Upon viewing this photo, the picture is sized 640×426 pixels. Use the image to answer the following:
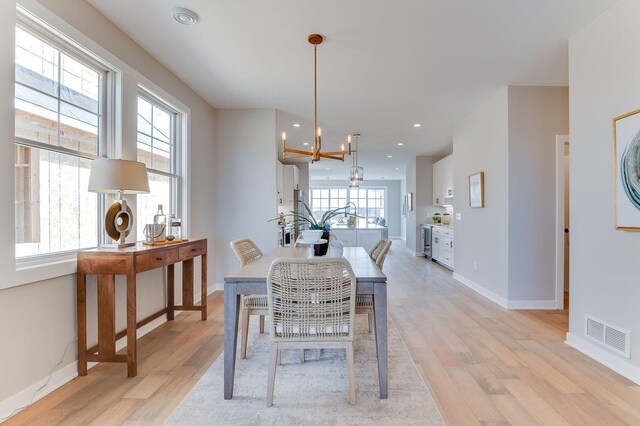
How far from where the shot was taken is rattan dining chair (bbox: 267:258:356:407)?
1671 mm

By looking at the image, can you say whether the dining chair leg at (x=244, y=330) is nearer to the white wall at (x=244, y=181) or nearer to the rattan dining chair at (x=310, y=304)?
the rattan dining chair at (x=310, y=304)

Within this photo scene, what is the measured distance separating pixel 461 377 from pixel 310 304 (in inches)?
50.0

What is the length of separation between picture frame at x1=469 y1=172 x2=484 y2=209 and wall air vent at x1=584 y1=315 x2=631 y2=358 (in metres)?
2.08

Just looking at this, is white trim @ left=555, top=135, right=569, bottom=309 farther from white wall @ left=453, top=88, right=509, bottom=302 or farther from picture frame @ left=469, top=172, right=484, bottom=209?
picture frame @ left=469, top=172, right=484, bottom=209

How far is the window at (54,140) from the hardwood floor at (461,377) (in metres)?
0.98

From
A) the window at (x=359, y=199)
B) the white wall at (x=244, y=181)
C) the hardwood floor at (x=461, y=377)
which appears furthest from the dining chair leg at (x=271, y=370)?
the window at (x=359, y=199)

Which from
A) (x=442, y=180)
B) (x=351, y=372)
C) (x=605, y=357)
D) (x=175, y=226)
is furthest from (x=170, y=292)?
(x=442, y=180)

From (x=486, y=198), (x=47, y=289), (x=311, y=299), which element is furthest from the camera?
(x=486, y=198)

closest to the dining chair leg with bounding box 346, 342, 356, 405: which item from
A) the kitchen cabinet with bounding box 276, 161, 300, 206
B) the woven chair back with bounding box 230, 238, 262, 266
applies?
the woven chair back with bounding box 230, 238, 262, 266

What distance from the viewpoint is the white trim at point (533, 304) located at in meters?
3.71

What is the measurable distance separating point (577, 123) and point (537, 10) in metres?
0.98

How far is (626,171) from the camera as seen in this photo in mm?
2184

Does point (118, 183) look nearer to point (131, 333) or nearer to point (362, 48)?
point (131, 333)

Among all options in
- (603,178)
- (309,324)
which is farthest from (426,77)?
(309,324)
